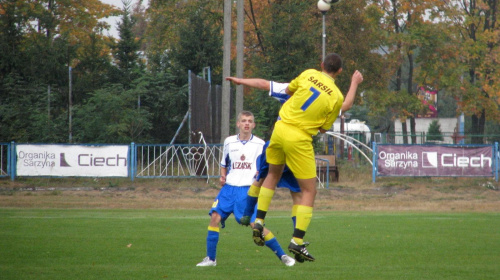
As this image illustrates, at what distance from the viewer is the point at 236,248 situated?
1094cm

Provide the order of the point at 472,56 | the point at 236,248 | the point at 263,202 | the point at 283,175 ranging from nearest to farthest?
the point at 263,202
the point at 283,175
the point at 236,248
the point at 472,56

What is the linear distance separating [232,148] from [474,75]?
113 ft

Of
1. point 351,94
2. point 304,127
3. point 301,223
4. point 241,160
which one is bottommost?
point 301,223

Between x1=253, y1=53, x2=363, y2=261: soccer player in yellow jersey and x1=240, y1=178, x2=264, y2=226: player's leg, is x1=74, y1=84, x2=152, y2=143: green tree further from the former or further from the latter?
x1=253, y1=53, x2=363, y2=261: soccer player in yellow jersey

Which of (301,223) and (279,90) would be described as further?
(279,90)

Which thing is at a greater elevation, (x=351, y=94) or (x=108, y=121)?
(x=108, y=121)

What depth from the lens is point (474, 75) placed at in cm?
4056

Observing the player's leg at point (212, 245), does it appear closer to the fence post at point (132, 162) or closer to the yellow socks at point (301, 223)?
the yellow socks at point (301, 223)

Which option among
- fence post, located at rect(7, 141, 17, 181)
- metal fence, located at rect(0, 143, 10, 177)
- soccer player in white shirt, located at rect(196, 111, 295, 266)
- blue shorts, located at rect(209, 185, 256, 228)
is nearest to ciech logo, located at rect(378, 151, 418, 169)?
fence post, located at rect(7, 141, 17, 181)

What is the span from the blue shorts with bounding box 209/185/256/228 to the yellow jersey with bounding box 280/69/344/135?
2.00m

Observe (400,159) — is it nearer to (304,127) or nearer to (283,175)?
(283,175)

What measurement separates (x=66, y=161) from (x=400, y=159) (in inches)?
476

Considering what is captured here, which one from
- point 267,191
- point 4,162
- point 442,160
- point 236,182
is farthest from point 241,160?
point 442,160

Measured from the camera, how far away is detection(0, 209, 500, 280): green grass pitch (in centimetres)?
838
